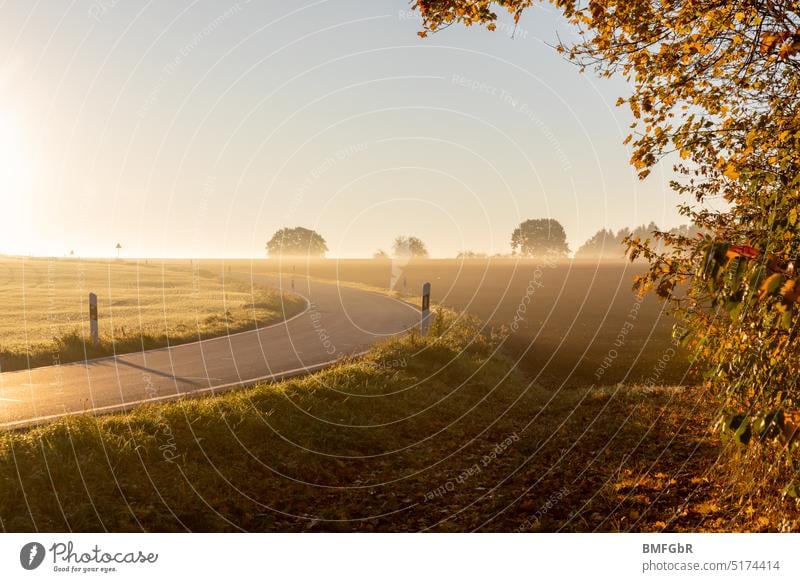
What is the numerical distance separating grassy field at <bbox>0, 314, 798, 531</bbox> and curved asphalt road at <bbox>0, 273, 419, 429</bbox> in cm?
161

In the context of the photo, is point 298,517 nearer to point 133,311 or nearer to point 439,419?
point 439,419

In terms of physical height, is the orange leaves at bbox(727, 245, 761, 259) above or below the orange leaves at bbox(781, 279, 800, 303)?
above

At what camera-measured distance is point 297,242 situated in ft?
406

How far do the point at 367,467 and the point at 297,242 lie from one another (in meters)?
120

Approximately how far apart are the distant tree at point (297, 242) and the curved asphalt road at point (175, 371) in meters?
94.8

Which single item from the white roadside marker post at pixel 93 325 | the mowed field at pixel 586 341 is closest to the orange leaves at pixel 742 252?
the mowed field at pixel 586 341

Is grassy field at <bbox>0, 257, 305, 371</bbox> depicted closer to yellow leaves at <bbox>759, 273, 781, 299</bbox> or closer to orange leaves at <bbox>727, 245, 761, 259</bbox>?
orange leaves at <bbox>727, 245, 761, 259</bbox>

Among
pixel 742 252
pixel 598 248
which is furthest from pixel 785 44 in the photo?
pixel 598 248

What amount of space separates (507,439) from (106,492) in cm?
534

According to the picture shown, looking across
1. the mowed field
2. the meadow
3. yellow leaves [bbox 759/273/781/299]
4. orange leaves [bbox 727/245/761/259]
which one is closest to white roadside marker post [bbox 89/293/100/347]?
the meadow

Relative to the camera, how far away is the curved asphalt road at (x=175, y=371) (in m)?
8.66

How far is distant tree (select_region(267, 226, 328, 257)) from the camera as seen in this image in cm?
11694

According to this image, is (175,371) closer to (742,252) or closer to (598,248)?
(742,252)

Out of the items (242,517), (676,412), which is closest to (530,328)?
(676,412)
